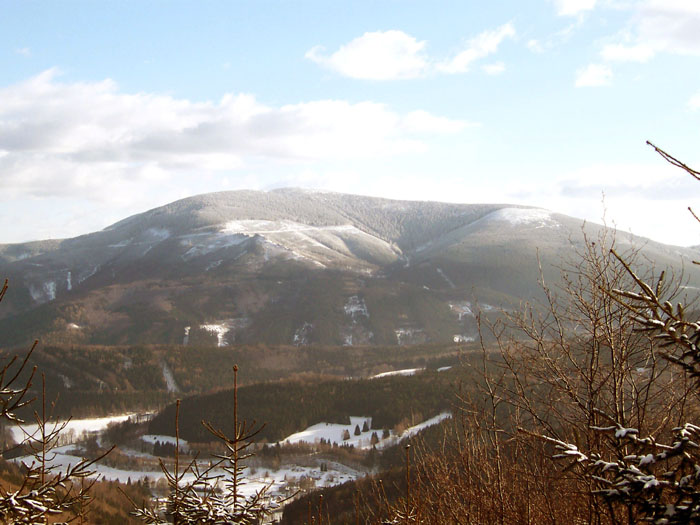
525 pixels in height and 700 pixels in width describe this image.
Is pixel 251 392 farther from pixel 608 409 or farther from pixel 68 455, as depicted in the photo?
pixel 608 409

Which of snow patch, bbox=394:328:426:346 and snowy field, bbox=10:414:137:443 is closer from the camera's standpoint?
snowy field, bbox=10:414:137:443

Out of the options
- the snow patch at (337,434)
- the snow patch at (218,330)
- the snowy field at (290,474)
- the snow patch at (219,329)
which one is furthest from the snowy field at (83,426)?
the snow patch at (219,329)

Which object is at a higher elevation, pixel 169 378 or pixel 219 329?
pixel 219 329

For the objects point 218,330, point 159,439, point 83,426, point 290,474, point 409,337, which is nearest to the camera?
point 290,474

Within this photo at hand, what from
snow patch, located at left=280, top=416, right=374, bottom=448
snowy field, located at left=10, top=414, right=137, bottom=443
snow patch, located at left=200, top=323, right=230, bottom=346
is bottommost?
snowy field, located at left=10, top=414, right=137, bottom=443

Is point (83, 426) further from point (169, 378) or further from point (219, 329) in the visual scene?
point (219, 329)

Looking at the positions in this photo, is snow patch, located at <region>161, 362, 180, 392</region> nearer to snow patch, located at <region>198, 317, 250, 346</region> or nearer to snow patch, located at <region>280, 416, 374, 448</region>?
snow patch, located at <region>198, 317, 250, 346</region>

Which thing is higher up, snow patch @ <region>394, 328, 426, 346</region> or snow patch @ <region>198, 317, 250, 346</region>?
snow patch @ <region>198, 317, 250, 346</region>

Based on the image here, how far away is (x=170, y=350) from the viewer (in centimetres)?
15788

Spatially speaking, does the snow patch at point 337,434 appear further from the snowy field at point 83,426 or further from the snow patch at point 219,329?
the snow patch at point 219,329

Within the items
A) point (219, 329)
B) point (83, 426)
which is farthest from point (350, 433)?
point (219, 329)

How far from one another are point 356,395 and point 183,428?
29.5 m

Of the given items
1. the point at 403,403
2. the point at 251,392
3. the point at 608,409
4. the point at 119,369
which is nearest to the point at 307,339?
the point at 119,369

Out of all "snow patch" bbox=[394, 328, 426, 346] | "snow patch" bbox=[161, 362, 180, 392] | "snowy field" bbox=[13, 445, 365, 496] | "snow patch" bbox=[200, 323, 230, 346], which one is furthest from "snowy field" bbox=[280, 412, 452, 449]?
"snow patch" bbox=[394, 328, 426, 346]
